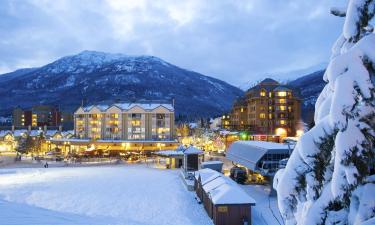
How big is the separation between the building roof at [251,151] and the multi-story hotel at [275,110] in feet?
120

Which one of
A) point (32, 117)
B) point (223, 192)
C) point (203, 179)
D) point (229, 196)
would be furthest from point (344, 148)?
point (32, 117)

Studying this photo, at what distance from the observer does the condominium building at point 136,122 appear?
85.6 m

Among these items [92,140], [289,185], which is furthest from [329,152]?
[92,140]

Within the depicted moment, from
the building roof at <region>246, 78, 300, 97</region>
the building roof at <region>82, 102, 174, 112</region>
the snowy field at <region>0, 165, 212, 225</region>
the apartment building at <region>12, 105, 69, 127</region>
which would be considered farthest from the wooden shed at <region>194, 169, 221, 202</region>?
the apartment building at <region>12, 105, 69, 127</region>

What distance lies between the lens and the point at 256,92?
85.0 meters

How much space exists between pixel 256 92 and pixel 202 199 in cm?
5895

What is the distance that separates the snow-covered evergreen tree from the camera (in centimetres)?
439

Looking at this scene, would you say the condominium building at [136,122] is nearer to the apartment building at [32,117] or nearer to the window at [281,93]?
the window at [281,93]

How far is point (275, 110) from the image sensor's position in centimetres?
8194

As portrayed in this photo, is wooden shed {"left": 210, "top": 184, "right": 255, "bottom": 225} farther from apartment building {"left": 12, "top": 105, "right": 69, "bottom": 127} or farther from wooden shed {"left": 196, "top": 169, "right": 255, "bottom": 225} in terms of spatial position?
apartment building {"left": 12, "top": 105, "right": 69, "bottom": 127}

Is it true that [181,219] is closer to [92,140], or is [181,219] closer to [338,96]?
[338,96]

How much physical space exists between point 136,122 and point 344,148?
272 feet

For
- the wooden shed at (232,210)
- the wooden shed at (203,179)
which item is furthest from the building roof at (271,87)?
the wooden shed at (232,210)

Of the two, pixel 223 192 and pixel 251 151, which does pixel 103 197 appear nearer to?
pixel 223 192
